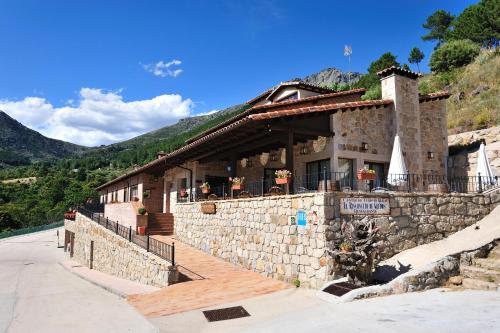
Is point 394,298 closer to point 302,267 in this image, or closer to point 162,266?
point 302,267

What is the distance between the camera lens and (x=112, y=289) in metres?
12.4

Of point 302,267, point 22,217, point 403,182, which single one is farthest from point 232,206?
point 22,217

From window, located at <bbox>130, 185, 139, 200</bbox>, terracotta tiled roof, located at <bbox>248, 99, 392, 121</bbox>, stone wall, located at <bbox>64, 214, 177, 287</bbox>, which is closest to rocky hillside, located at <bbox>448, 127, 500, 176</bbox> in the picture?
terracotta tiled roof, located at <bbox>248, 99, 392, 121</bbox>

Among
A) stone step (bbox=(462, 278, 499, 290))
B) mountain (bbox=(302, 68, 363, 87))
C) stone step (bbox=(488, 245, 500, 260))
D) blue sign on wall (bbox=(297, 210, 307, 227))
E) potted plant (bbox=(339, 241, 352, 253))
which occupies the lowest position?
stone step (bbox=(462, 278, 499, 290))

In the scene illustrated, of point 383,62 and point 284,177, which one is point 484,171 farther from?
point 383,62

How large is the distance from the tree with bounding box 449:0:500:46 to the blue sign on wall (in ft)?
141

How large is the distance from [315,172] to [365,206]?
5149mm

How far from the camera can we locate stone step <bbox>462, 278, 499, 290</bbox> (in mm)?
8179

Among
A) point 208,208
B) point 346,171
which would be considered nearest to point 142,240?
point 208,208

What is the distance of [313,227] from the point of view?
9789mm

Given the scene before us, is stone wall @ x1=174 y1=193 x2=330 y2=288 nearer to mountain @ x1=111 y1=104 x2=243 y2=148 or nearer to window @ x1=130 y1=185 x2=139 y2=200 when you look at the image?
window @ x1=130 y1=185 x2=139 y2=200

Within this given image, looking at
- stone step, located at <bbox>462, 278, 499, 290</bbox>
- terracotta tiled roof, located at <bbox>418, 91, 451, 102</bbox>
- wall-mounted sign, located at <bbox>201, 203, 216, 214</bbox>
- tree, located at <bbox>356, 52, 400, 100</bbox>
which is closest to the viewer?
stone step, located at <bbox>462, 278, 499, 290</bbox>

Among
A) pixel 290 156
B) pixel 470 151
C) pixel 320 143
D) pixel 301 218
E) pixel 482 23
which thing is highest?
pixel 482 23

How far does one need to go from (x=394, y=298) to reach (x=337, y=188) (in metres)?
3.24
